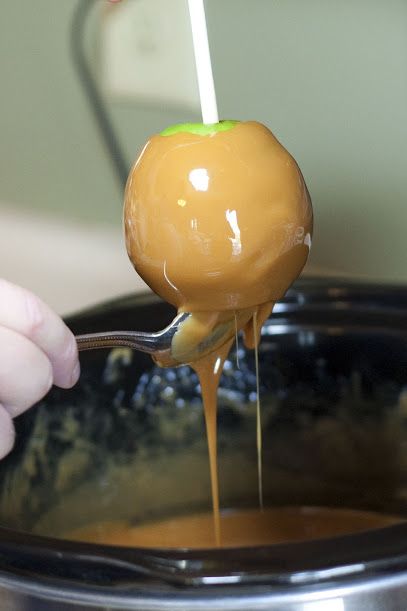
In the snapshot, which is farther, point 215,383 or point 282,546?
point 215,383

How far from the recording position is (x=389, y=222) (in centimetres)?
76

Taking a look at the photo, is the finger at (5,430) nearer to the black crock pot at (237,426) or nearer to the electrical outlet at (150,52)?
the black crock pot at (237,426)

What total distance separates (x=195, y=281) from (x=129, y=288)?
1.50ft

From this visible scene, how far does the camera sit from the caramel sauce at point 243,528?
728 millimetres

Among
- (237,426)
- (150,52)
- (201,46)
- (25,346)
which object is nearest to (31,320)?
(25,346)

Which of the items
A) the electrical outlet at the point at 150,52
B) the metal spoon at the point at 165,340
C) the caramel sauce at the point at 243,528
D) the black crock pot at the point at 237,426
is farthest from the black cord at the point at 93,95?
the metal spoon at the point at 165,340

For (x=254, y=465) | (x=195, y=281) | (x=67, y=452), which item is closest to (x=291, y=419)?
(x=254, y=465)

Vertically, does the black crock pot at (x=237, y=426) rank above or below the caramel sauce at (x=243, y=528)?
above

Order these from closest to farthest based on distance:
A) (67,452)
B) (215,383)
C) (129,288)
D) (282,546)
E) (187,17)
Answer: (282,546)
(215,383)
(67,452)
(187,17)
(129,288)

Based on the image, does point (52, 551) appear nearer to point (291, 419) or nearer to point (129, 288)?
point (291, 419)

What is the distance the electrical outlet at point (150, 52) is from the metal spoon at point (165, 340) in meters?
0.36

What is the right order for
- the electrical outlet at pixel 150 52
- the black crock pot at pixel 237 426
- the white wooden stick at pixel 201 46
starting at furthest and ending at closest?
the electrical outlet at pixel 150 52 → the black crock pot at pixel 237 426 → the white wooden stick at pixel 201 46

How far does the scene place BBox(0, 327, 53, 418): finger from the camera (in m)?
0.44

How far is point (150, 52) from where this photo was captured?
2.69 ft
